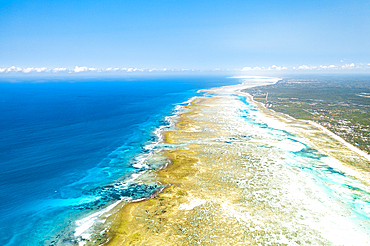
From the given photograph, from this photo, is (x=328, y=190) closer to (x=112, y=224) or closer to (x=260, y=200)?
(x=260, y=200)

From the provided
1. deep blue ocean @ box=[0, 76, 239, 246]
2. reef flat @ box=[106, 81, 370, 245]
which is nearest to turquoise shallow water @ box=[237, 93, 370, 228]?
Answer: reef flat @ box=[106, 81, 370, 245]

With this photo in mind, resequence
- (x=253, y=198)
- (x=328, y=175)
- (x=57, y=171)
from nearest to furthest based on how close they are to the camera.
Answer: (x=253, y=198), (x=328, y=175), (x=57, y=171)

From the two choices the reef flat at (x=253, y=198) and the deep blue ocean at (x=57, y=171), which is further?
the deep blue ocean at (x=57, y=171)

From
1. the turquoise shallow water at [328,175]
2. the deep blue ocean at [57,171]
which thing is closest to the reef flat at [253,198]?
the turquoise shallow water at [328,175]

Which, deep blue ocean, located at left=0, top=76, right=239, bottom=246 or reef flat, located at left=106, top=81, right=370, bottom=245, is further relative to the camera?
deep blue ocean, located at left=0, top=76, right=239, bottom=246

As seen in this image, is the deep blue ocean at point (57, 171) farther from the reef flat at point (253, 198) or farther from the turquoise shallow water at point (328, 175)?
the turquoise shallow water at point (328, 175)

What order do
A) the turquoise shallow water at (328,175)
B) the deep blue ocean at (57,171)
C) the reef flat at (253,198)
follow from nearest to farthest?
the reef flat at (253,198) → the deep blue ocean at (57,171) → the turquoise shallow water at (328,175)

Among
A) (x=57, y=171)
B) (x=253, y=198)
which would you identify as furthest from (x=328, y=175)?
(x=57, y=171)

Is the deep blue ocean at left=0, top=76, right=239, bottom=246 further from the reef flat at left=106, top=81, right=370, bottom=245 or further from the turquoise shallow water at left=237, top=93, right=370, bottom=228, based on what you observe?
the turquoise shallow water at left=237, top=93, right=370, bottom=228

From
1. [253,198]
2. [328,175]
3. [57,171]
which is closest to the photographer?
[253,198]

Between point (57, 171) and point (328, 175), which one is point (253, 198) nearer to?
point (328, 175)
